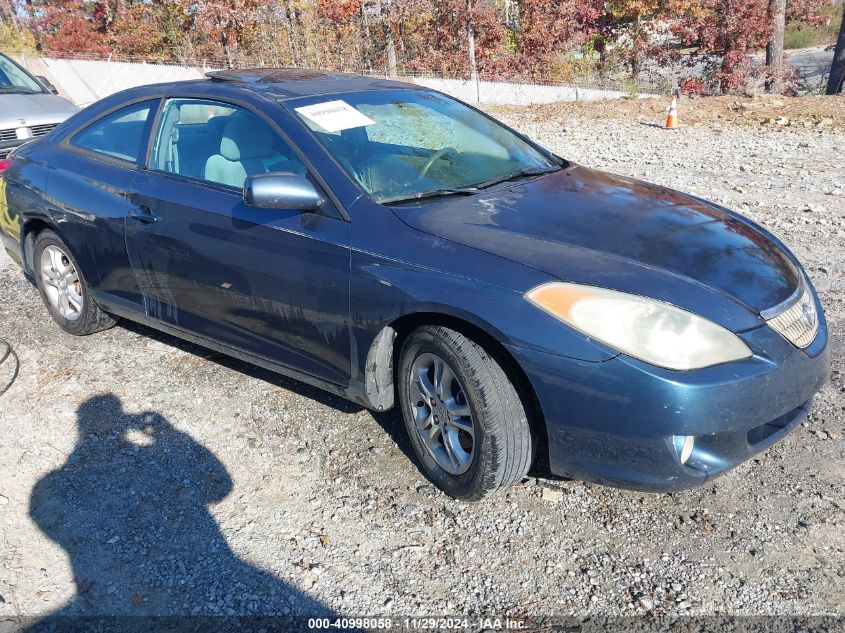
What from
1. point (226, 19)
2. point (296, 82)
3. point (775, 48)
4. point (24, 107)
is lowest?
point (775, 48)

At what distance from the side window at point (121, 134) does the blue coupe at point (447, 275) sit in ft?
0.05

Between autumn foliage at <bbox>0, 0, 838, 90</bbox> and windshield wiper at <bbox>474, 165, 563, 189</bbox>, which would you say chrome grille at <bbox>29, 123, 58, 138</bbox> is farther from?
autumn foliage at <bbox>0, 0, 838, 90</bbox>

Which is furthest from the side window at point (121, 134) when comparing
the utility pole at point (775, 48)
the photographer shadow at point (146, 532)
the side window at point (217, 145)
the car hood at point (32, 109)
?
the utility pole at point (775, 48)

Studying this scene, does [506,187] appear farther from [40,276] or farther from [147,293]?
[40,276]

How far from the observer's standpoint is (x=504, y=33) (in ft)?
69.5

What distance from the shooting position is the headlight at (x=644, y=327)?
2.63 m

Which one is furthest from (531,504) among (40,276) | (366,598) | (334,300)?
(40,276)

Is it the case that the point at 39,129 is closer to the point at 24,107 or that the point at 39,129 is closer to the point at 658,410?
the point at 24,107

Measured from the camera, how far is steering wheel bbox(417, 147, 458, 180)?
3.65 m

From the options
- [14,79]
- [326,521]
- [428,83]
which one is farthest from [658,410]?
[428,83]

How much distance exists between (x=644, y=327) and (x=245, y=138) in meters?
2.24

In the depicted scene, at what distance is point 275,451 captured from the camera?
367 cm

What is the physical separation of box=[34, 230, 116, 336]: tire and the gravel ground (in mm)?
558

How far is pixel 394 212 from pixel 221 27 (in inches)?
860
